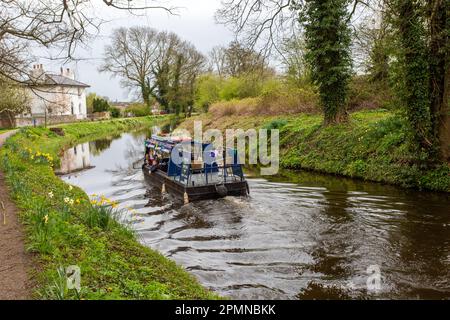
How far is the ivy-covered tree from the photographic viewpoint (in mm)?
21828

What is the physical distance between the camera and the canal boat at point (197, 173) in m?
15.5

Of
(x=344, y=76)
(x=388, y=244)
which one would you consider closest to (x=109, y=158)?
(x=344, y=76)

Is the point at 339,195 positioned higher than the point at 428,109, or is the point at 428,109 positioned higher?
the point at 428,109

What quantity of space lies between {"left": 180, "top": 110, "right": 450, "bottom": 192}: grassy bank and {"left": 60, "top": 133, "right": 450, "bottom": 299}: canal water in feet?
2.49

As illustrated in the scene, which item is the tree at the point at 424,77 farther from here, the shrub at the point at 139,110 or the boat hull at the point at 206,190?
the shrub at the point at 139,110

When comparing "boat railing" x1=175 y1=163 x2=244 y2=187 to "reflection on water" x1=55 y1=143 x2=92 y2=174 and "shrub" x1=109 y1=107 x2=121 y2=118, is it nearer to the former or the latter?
"reflection on water" x1=55 y1=143 x2=92 y2=174

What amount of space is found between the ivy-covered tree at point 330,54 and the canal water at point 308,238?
238 inches

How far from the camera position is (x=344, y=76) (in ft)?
73.2

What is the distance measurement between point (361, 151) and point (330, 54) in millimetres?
5995

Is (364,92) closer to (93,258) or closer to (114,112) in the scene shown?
(93,258)

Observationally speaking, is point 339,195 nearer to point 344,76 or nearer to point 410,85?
point 410,85

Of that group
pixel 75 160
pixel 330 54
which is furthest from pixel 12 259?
pixel 75 160

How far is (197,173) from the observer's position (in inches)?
664
